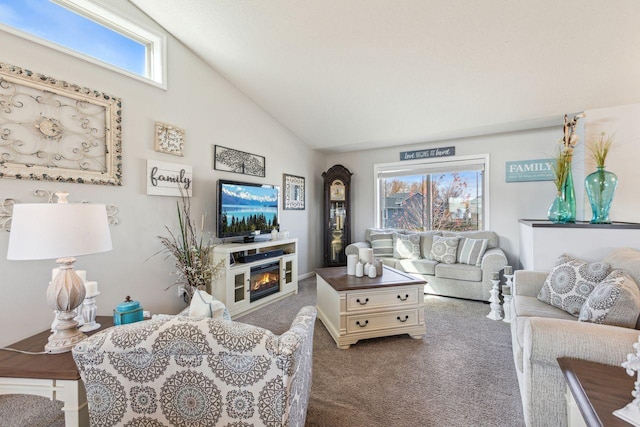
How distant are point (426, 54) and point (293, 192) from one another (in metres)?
2.80

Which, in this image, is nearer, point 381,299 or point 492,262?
point 381,299

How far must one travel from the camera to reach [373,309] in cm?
254

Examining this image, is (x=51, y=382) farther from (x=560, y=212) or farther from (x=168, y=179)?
(x=560, y=212)

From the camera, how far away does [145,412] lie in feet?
3.28

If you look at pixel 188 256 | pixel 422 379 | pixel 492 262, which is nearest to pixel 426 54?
pixel 492 262

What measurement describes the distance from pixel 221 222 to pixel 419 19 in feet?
9.13

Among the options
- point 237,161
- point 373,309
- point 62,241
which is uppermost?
point 237,161

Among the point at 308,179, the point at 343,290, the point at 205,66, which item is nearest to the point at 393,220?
the point at 308,179

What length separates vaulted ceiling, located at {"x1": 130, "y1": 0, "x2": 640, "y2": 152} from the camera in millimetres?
2293

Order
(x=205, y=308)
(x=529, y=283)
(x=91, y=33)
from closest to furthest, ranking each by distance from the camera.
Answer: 1. (x=205, y=308)
2. (x=529, y=283)
3. (x=91, y=33)

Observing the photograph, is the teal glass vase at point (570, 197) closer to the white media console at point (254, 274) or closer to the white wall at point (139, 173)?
the white media console at point (254, 274)

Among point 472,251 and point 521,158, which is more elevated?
point 521,158

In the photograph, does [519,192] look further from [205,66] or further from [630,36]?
[205,66]

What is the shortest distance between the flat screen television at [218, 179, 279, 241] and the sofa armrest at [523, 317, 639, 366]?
9.54 ft
